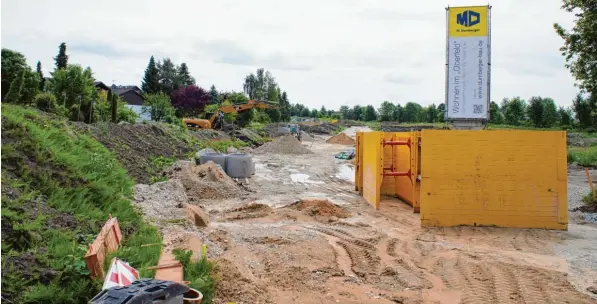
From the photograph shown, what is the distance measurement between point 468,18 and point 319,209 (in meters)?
7.57

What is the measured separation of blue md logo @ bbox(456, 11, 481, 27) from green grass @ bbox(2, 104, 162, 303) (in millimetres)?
10481

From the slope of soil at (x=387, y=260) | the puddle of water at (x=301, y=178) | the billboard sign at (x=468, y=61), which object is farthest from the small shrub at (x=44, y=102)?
the billboard sign at (x=468, y=61)

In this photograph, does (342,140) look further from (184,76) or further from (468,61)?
(184,76)

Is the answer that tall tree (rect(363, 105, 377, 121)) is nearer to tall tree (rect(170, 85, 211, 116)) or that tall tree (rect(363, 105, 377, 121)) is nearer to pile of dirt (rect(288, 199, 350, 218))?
tall tree (rect(170, 85, 211, 116))

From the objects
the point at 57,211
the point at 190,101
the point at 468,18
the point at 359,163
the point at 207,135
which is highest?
the point at 190,101

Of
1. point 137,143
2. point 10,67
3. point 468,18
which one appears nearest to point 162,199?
point 137,143

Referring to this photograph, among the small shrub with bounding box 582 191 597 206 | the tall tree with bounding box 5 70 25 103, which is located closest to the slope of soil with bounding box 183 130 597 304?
the small shrub with bounding box 582 191 597 206

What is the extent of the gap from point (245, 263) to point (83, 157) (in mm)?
4146

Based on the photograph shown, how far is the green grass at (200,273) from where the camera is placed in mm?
4480

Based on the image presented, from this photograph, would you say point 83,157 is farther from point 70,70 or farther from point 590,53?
point 70,70

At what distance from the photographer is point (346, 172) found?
2164cm

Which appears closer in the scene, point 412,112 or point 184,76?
point 184,76

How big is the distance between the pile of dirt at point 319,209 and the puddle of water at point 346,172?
787cm

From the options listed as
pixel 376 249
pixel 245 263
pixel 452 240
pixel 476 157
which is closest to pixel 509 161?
pixel 476 157
